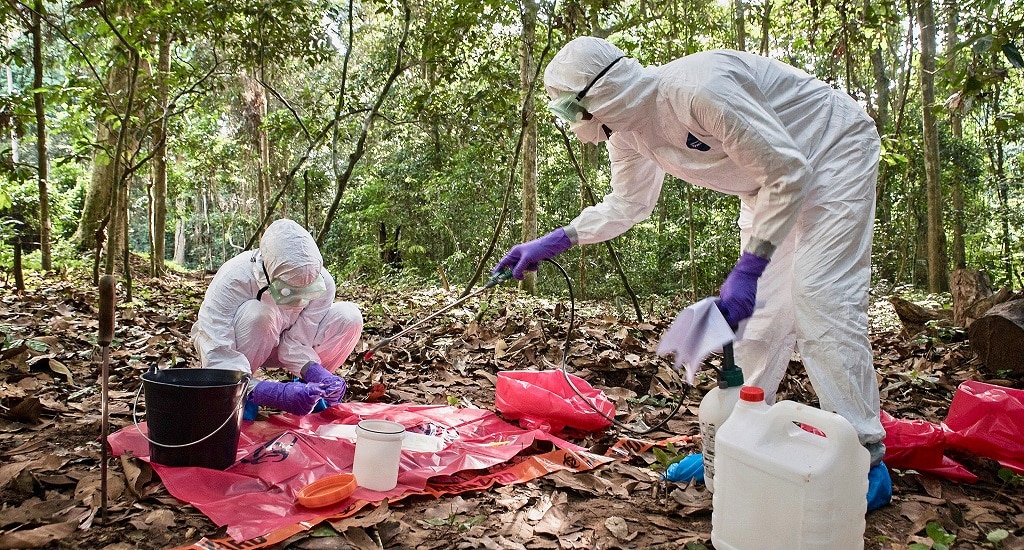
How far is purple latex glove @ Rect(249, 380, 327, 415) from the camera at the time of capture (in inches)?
113

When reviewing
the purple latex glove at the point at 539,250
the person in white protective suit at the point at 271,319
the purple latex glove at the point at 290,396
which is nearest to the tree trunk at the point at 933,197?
the purple latex glove at the point at 539,250

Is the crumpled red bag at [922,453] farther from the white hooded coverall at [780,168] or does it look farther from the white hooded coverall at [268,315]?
the white hooded coverall at [268,315]

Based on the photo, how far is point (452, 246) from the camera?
13977 millimetres

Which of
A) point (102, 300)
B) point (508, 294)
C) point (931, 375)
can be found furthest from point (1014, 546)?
point (508, 294)

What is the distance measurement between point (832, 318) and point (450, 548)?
1470mm

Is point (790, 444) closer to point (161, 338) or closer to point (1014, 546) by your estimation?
point (1014, 546)

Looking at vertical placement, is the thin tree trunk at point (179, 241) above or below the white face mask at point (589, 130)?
below

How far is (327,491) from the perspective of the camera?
2170 millimetres

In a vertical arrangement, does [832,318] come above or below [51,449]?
above

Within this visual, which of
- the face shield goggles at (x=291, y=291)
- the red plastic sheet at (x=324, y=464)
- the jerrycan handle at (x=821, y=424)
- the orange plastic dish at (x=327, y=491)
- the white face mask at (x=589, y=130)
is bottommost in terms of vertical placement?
the red plastic sheet at (x=324, y=464)

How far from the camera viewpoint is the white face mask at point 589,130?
2422 millimetres

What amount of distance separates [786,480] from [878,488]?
702mm

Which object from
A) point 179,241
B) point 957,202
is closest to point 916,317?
point 957,202

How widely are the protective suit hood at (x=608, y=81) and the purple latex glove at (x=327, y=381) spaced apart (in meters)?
1.87
